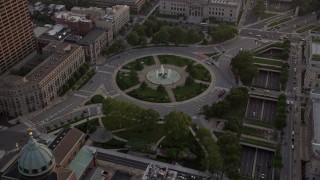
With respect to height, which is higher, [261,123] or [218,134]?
[261,123]

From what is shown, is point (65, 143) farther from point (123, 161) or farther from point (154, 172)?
point (154, 172)

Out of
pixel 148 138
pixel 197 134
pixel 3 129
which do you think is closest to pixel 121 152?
pixel 148 138

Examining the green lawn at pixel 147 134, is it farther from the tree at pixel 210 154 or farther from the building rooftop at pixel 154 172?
the building rooftop at pixel 154 172

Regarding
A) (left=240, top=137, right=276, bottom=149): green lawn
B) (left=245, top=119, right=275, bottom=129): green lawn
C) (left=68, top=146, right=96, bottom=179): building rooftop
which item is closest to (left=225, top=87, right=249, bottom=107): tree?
(left=245, top=119, right=275, bottom=129): green lawn

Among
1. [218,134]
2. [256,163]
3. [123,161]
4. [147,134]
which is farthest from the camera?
[147,134]

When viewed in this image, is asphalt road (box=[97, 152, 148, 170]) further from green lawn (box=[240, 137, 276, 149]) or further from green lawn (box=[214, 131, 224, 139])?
green lawn (box=[240, 137, 276, 149])

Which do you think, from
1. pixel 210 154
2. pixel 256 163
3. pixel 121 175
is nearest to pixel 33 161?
pixel 121 175

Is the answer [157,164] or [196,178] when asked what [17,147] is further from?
[196,178]
